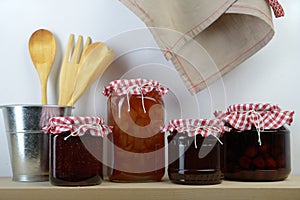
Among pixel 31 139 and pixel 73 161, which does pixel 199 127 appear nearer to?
pixel 73 161

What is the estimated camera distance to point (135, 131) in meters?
0.89

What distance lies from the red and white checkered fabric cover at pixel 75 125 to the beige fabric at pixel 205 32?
0.21 meters

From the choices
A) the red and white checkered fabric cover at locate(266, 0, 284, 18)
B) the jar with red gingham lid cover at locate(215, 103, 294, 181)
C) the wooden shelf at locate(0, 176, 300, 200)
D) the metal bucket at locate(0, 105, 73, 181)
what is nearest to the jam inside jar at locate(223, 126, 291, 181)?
the jar with red gingham lid cover at locate(215, 103, 294, 181)

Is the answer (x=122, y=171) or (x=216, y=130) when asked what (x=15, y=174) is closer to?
(x=122, y=171)

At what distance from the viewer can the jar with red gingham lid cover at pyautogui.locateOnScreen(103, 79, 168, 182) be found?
0.88 metres

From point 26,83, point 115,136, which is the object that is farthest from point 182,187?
point 26,83

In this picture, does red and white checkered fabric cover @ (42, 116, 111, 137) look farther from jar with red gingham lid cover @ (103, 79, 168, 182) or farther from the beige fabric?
the beige fabric

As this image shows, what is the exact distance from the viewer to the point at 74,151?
2.68 ft

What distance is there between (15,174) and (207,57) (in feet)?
1.55

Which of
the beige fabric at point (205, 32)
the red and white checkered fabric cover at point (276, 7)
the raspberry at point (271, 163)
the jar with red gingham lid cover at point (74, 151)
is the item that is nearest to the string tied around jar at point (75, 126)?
the jar with red gingham lid cover at point (74, 151)

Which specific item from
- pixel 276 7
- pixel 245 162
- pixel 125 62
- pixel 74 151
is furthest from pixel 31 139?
pixel 276 7

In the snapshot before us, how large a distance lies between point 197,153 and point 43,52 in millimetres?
438

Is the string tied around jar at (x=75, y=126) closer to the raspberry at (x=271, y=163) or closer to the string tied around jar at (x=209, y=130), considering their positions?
the string tied around jar at (x=209, y=130)

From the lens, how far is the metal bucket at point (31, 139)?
90 centimetres
